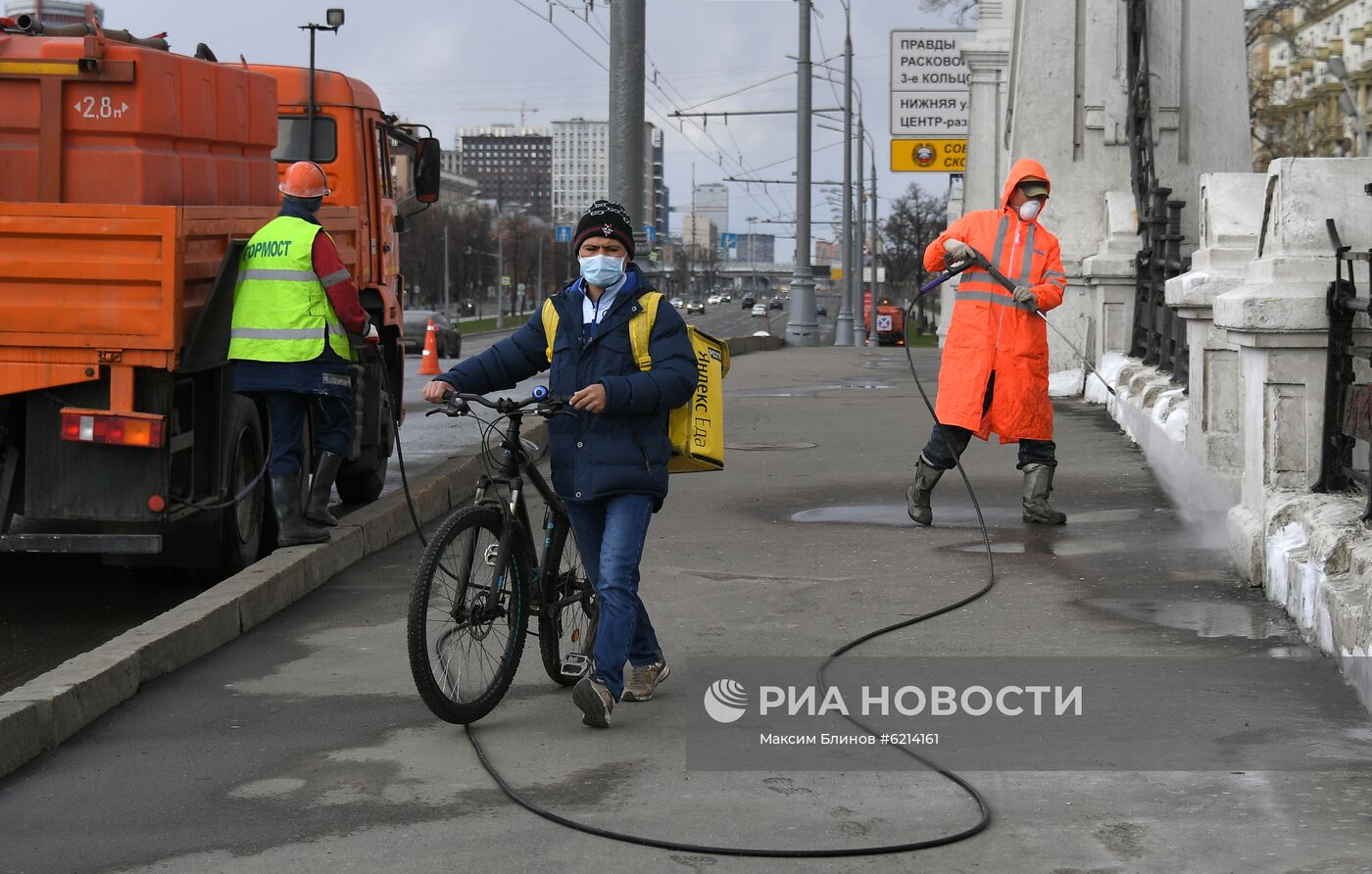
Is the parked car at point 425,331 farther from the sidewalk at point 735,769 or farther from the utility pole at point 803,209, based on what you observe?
the sidewalk at point 735,769

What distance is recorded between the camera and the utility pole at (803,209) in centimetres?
3731

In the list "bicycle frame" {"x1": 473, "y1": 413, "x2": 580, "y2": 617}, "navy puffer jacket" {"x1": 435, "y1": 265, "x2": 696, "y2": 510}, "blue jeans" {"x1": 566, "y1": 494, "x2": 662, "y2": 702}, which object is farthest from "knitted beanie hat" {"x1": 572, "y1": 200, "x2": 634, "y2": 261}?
"blue jeans" {"x1": 566, "y1": 494, "x2": 662, "y2": 702}

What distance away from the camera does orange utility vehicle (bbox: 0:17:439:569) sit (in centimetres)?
816

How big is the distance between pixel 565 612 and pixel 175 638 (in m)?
1.53

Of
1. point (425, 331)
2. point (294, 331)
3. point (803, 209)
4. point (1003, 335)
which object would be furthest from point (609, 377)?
point (425, 331)

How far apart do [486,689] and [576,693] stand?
1.15 feet

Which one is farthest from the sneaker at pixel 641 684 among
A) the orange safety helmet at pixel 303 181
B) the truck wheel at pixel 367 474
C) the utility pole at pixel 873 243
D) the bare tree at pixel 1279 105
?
the utility pole at pixel 873 243

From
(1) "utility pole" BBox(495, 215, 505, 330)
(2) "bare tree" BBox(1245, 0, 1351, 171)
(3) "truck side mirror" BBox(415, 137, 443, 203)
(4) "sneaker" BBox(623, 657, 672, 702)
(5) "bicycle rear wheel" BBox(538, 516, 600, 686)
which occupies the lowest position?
(4) "sneaker" BBox(623, 657, 672, 702)

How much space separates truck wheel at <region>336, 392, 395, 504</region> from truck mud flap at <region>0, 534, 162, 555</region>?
3595 millimetres

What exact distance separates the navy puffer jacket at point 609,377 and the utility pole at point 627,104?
664 centimetres

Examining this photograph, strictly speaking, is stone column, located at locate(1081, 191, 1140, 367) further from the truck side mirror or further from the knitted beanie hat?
the knitted beanie hat

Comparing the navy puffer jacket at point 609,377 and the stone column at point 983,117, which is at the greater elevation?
the stone column at point 983,117

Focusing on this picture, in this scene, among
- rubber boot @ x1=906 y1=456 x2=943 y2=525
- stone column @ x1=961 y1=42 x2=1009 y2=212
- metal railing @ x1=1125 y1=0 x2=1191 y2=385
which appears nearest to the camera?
rubber boot @ x1=906 y1=456 x2=943 y2=525

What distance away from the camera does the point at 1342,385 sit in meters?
→ 7.27
